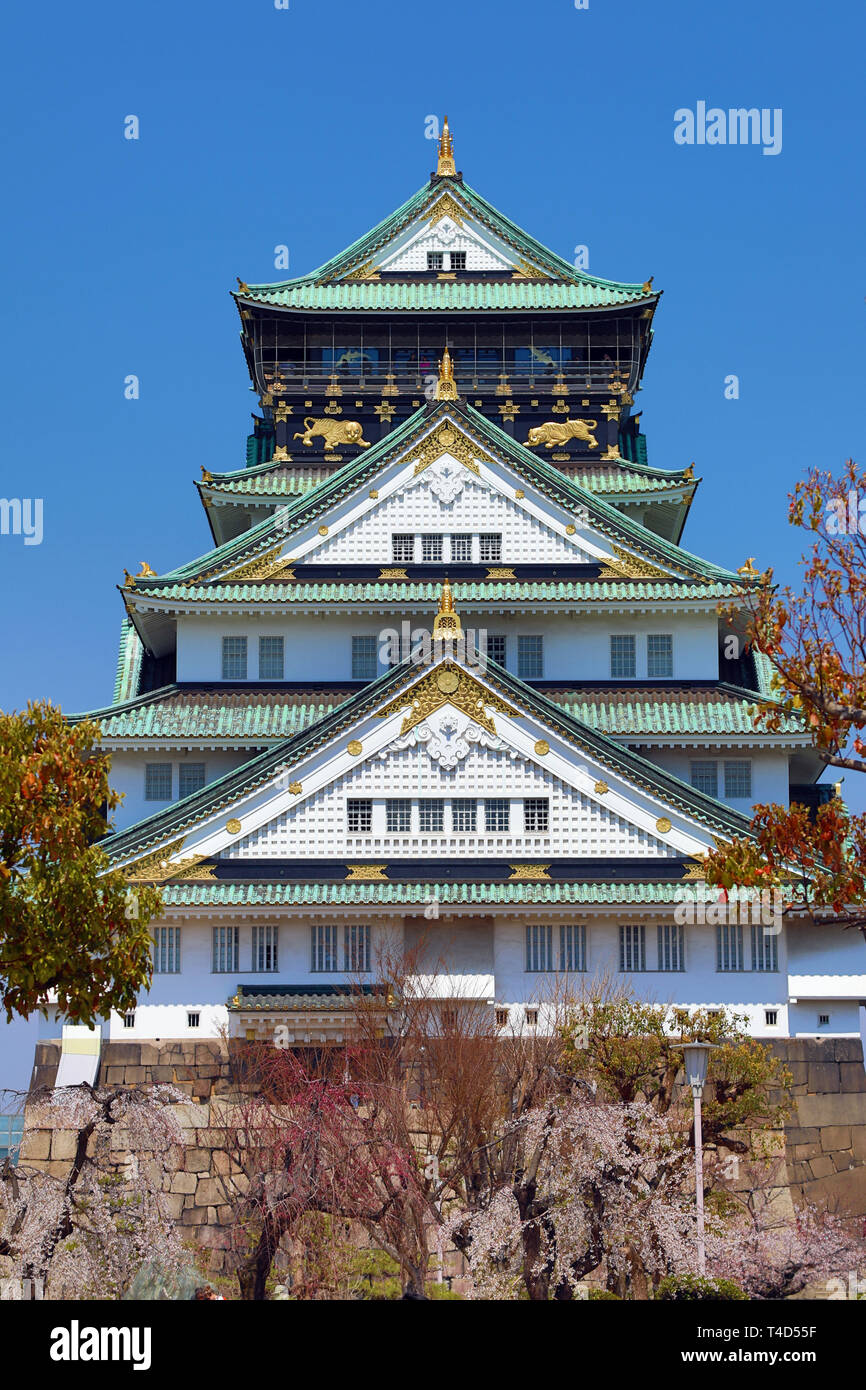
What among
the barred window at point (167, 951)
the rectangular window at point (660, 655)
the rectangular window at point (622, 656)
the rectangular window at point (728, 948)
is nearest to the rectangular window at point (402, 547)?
the rectangular window at point (622, 656)

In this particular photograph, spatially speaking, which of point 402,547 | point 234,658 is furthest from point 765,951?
point 234,658

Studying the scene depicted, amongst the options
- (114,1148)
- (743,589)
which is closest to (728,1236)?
(114,1148)

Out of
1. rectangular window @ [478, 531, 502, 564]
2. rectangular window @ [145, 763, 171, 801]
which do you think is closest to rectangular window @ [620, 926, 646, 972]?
rectangular window @ [478, 531, 502, 564]

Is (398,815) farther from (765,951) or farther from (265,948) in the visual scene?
(765,951)

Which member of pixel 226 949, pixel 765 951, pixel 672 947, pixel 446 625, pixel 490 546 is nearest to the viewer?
pixel 765 951

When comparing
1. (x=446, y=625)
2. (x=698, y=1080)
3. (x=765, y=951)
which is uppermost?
(x=446, y=625)

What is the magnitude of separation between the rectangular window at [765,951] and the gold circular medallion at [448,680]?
9387 millimetres

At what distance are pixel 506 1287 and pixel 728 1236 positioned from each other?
5.40 meters

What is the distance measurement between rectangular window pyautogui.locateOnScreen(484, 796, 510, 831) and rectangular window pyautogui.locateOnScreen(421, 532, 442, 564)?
10.0m

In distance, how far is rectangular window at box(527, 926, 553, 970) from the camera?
4949cm

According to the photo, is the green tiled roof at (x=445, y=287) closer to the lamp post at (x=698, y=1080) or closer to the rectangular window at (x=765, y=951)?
the rectangular window at (x=765, y=951)

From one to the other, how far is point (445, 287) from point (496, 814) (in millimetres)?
24151

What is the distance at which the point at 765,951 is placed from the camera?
49.2 meters
